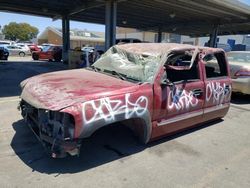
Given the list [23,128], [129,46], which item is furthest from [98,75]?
[23,128]

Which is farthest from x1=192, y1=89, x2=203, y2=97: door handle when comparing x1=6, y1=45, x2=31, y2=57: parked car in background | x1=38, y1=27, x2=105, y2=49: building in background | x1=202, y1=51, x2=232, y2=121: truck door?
x1=38, y1=27, x2=105, y2=49: building in background

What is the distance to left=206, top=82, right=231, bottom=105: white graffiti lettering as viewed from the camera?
447 centimetres

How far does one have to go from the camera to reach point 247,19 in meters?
16.8

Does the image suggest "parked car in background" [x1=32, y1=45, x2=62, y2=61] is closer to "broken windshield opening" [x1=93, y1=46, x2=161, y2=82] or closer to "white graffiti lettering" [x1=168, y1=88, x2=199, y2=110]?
"broken windshield opening" [x1=93, y1=46, x2=161, y2=82]

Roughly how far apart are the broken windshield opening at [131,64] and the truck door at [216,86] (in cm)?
120

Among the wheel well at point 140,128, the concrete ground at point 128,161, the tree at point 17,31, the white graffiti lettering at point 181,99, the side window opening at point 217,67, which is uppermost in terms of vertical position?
the tree at point 17,31

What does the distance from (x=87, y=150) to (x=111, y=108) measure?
3.33ft

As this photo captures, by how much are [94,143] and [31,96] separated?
1.27 metres

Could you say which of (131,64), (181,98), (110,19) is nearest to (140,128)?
(181,98)

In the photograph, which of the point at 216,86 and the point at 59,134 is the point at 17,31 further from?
the point at 59,134

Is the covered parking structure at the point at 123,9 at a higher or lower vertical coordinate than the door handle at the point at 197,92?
higher

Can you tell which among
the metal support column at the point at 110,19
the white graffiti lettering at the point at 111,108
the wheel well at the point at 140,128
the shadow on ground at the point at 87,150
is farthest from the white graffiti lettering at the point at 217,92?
the metal support column at the point at 110,19

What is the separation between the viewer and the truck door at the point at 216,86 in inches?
177

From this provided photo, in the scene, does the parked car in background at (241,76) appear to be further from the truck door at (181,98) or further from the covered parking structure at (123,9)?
the covered parking structure at (123,9)
